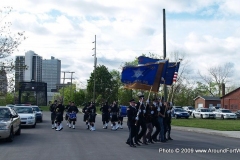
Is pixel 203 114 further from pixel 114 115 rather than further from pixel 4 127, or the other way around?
pixel 4 127

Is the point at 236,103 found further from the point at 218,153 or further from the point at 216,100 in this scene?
the point at 218,153

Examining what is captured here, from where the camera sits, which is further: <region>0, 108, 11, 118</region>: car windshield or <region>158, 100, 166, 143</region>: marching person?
<region>0, 108, 11, 118</region>: car windshield

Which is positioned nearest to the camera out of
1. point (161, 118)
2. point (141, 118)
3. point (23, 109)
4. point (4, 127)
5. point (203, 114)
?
point (141, 118)

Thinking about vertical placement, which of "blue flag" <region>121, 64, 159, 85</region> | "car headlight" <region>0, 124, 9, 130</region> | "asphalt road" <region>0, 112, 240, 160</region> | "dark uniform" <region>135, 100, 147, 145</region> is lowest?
"asphalt road" <region>0, 112, 240, 160</region>

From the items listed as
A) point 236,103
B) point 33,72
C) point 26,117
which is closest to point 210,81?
point 236,103

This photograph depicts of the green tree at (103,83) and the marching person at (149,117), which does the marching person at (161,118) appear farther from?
the green tree at (103,83)

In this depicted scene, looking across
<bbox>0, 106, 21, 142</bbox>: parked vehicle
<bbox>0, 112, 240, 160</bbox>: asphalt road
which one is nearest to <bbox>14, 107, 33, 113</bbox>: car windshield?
<bbox>0, 106, 21, 142</bbox>: parked vehicle

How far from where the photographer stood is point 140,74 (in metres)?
17.8

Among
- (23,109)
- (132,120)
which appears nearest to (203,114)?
(23,109)

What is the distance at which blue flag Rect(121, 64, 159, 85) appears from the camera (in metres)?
17.5

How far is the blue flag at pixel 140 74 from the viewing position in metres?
17.5

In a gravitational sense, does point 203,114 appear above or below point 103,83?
below

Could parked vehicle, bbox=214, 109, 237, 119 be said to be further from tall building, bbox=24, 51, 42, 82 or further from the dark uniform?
tall building, bbox=24, 51, 42, 82

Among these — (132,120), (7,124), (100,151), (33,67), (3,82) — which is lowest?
(100,151)
